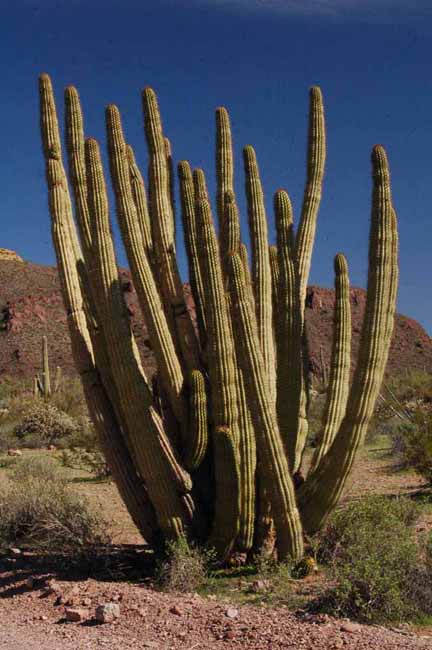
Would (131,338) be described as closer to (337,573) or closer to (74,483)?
(337,573)

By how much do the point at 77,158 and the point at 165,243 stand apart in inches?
52.8

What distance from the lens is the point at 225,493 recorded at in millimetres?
8125

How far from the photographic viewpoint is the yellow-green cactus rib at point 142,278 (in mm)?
8328

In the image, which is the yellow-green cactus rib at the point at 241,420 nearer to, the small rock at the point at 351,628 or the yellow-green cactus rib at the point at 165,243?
the yellow-green cactus rib at the point at 165,243

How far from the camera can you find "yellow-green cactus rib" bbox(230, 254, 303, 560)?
771 cm

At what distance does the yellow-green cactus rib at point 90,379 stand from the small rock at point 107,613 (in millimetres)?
1702

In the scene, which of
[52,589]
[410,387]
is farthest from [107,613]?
[410,387]

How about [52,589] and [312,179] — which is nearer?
[52,589]

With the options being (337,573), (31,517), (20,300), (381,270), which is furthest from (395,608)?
(20,300)

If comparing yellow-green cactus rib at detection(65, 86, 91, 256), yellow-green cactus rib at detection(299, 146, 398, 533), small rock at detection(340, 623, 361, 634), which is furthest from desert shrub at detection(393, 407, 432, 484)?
yellow-green cactus rib at detection(65, 86, 91, 256)

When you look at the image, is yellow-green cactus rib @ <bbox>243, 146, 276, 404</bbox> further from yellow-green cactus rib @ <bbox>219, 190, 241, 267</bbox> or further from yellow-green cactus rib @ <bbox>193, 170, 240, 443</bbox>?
yellow-green cactus rib @ <bbox>193, 170, 240, 443</bbox>

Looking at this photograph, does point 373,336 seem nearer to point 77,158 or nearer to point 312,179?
point 312,179

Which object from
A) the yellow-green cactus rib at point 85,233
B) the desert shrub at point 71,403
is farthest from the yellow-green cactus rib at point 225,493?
the desert shrub at point 71,403

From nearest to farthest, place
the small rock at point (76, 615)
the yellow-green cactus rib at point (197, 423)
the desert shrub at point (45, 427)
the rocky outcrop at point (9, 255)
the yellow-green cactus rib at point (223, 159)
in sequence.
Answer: the small rock at point (76, 615), the yellow-green cactus rib at point (197, 423), the yellow-green cactus rib at point (223, 159), the desert shrub at point (45, 427), the rocky outcrop at point (9, 255)
